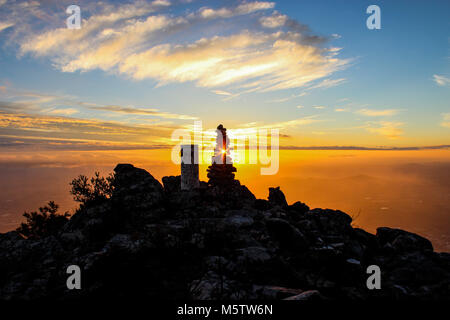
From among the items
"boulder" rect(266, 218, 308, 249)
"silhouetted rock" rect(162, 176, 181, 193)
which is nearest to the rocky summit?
"boulder" rect(266, 218, 308, 249)

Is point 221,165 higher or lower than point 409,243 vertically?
higher

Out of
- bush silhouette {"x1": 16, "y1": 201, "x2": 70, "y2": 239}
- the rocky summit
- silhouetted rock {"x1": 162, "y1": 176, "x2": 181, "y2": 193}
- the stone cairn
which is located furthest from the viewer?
silhouetted rock {"x1": 162, "y1": 176, "x2": 181, "y2": 193}

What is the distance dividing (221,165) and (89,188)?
12.1m

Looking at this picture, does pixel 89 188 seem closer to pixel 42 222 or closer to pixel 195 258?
pixel 42 222

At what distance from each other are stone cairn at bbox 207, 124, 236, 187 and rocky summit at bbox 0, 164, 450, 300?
8.23m

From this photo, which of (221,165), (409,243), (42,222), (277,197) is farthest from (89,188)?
(409,243)

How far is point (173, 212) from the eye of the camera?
51.7 feet

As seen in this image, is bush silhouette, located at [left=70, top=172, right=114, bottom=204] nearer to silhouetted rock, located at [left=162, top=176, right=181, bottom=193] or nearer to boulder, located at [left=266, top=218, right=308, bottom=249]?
silhouetted rock, located at [left=162, top=176, right=181, bottom=193]

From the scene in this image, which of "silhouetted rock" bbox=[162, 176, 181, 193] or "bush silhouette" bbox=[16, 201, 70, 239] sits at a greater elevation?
"silhouetted rock" bbox=[162, 176, 181, 193]

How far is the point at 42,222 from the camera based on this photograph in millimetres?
19984

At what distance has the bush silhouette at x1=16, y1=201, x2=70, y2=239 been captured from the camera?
62.3 feet

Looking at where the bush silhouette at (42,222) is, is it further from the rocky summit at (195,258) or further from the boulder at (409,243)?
the boulder at (409,243)
